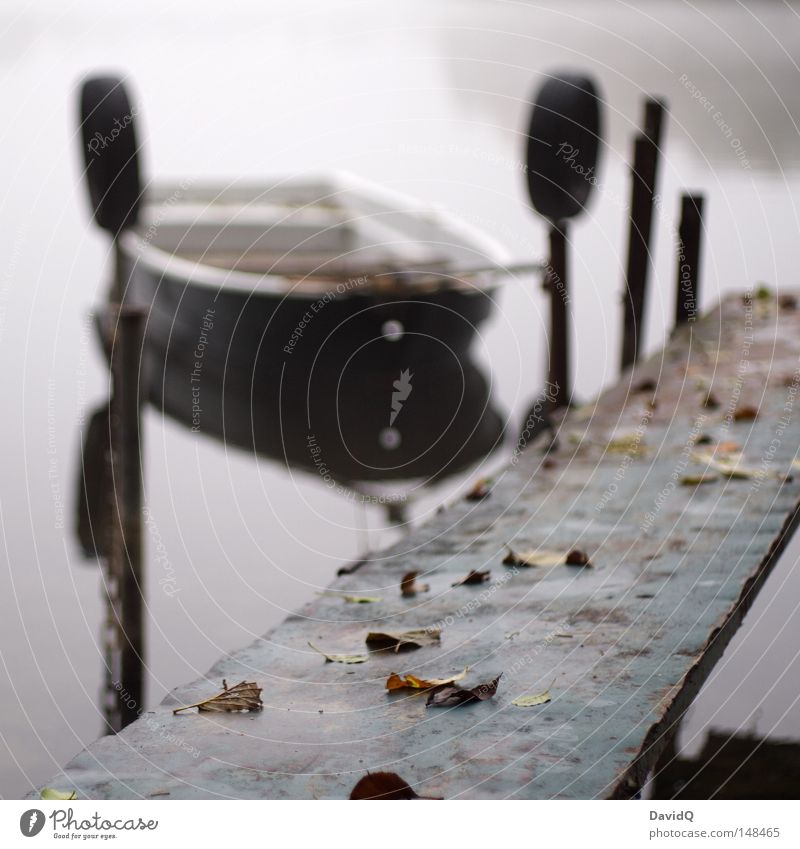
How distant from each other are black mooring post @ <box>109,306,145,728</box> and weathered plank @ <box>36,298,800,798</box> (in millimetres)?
596

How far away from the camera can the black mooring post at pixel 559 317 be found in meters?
4.51

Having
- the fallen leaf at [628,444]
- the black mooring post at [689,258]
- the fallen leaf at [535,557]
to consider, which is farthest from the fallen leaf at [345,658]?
the black mooring post at [689,258]

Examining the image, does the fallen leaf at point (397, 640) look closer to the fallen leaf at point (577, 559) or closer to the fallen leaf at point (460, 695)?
the fallen leaf at point (460, 695)

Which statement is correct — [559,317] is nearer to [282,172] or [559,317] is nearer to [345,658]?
[345,658]

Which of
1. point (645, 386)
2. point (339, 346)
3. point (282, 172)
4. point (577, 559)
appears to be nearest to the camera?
point (577, 559)

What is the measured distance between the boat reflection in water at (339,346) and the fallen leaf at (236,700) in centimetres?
256

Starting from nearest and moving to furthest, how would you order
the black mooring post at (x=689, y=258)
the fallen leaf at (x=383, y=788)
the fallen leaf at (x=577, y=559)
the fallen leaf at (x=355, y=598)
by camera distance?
the fallen leaf at (x=383, y=788)
the fallen leaf at (x=355, y=598)
the fallen leaf at (x=577, y=559)
the black mooring post at (x=689, y=258)

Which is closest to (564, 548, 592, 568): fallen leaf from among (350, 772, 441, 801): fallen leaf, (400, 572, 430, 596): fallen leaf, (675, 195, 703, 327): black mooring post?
(400, 572, 430, 596): fallen leaf

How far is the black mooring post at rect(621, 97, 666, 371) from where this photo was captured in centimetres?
495

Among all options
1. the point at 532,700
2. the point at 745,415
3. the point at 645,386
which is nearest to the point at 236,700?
the point at 532,700

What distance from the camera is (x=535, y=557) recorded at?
2666 mm

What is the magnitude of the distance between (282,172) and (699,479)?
7.09 metres
